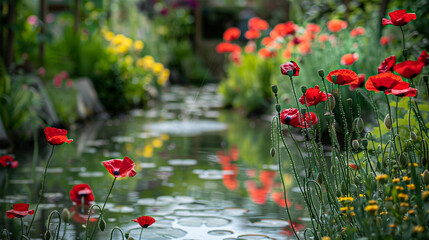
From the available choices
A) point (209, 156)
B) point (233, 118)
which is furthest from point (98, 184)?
point (233, 118)

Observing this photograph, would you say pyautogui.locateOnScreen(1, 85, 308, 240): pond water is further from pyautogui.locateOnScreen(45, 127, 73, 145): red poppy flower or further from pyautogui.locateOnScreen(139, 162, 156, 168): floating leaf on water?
pyautogui.locateOnScreen(45, 127, 73, 145): red poppy flower

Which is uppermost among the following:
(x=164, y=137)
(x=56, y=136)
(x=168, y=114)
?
(x=56, y=136)

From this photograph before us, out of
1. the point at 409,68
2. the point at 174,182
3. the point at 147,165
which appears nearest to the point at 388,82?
the point at 409,68

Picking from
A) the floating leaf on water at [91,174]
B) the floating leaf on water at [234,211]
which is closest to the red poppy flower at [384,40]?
the floating leaf on water at [234,211]

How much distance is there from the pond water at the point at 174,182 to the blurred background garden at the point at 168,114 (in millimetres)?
13

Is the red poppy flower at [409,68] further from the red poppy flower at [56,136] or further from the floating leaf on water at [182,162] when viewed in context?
the floating leaf on water at [182,162]

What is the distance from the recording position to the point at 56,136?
2299mm

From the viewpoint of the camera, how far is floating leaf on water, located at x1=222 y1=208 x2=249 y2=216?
369 cm

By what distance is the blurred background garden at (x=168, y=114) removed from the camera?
370 cm

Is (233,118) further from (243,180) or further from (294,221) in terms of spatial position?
(294,221)

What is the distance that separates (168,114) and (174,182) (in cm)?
476

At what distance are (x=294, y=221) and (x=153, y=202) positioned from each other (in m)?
1.01

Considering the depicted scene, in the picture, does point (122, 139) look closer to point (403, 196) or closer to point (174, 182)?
point (174, 182)

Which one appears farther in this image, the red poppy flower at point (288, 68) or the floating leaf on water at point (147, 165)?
the floating leaf on water at point (147, 165)
